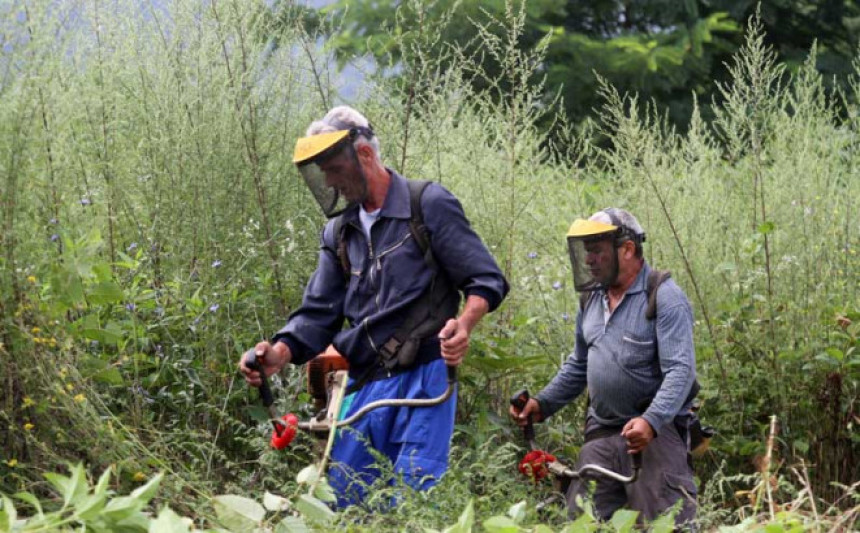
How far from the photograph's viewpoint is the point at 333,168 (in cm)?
496

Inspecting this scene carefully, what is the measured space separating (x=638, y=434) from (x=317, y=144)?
1.54 meters

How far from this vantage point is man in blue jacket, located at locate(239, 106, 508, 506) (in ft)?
16.3

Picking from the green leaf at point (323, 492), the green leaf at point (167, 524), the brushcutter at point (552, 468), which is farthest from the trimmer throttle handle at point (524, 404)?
the green leaf at point (167, 524)

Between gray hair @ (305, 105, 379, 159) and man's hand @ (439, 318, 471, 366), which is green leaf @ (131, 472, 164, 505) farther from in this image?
gray hair @ (305, 105, 379, 159)

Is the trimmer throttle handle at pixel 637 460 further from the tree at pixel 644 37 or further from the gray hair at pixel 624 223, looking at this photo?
the tree at pixel 644 37

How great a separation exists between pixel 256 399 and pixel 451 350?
194 cm

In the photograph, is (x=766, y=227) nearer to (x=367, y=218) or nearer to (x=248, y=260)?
(x=248, y=260)

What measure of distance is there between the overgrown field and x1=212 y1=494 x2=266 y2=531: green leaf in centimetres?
149

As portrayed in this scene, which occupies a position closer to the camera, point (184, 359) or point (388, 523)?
point (388, 523)

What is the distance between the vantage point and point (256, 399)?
6523 millimetres

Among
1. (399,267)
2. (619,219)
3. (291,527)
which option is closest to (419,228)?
(399,267)

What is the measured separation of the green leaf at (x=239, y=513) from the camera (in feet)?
11.2

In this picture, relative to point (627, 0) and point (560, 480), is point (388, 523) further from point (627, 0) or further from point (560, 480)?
point (627, 0)

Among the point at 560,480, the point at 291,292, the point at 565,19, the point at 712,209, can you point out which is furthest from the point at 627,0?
the point at 560,480
